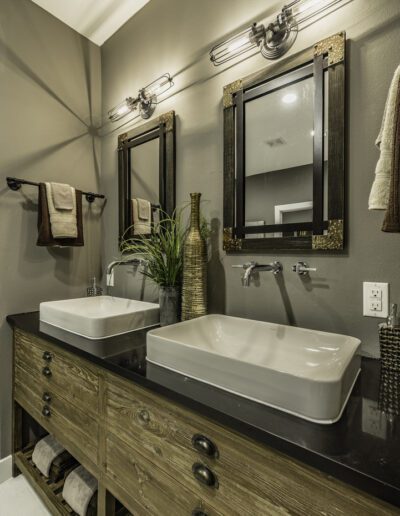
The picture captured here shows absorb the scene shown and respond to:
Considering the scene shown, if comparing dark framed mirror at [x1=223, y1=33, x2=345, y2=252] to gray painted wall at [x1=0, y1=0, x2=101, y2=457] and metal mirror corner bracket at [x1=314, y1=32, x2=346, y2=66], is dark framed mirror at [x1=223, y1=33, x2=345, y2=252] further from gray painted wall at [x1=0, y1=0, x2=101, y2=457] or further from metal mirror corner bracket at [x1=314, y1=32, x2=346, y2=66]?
gray painted wall at [x1=0, y1=0, x2=101, y2=457]

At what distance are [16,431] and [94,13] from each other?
8.30 feet

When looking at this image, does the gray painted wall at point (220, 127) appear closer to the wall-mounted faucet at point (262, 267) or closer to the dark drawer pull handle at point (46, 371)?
the wall-mounted faucet at point (262, 267)

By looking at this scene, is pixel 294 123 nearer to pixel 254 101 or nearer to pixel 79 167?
pixel 254 101

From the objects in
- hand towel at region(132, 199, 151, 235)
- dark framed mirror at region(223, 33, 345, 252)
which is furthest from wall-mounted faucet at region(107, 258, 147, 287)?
dark framed mirror at region(223, 33, 345, 252)

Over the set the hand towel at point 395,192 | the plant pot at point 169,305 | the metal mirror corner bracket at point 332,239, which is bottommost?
the plant pot at point 169,305

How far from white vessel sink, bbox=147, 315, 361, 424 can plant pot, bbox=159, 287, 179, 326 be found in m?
0.18

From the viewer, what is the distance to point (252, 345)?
3.63ft

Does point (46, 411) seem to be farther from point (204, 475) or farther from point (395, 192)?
point (395, 192)

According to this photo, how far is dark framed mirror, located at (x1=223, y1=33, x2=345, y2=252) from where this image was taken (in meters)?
1.04

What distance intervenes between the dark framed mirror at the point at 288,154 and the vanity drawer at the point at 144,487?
85 cm

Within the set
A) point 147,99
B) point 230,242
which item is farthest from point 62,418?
point 147,99

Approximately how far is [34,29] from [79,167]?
2.64ft

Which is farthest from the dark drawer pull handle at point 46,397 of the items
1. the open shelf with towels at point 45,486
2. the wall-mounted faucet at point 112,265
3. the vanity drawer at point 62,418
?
the wall-mounted faucet at point 112,265

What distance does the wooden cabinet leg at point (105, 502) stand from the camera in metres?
1.02
